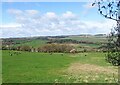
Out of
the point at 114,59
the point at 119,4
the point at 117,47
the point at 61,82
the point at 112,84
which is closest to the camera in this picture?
the point at 119,4

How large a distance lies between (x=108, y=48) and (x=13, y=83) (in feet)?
85.0

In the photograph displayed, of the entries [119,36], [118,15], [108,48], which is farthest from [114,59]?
[118,15]

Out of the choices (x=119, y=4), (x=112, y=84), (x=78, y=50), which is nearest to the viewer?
(x=119, y=4)

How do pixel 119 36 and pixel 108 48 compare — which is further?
pixel 108 48

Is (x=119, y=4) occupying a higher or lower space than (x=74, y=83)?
higher

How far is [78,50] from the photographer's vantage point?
3971 inches

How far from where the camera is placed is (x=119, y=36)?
7.96 meters

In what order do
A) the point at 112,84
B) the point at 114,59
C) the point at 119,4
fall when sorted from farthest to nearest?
the point at 112,84 < the point at 114,59 < the point at 119,4

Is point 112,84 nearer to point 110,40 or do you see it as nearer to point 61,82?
point 61,82

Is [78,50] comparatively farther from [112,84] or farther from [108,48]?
[108,48]

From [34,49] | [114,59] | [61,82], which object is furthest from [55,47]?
[114,59]

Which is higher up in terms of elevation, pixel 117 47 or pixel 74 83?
pixel 117 47

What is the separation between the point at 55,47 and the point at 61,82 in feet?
234

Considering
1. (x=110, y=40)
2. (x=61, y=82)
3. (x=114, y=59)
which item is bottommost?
(x=61, y=82)
